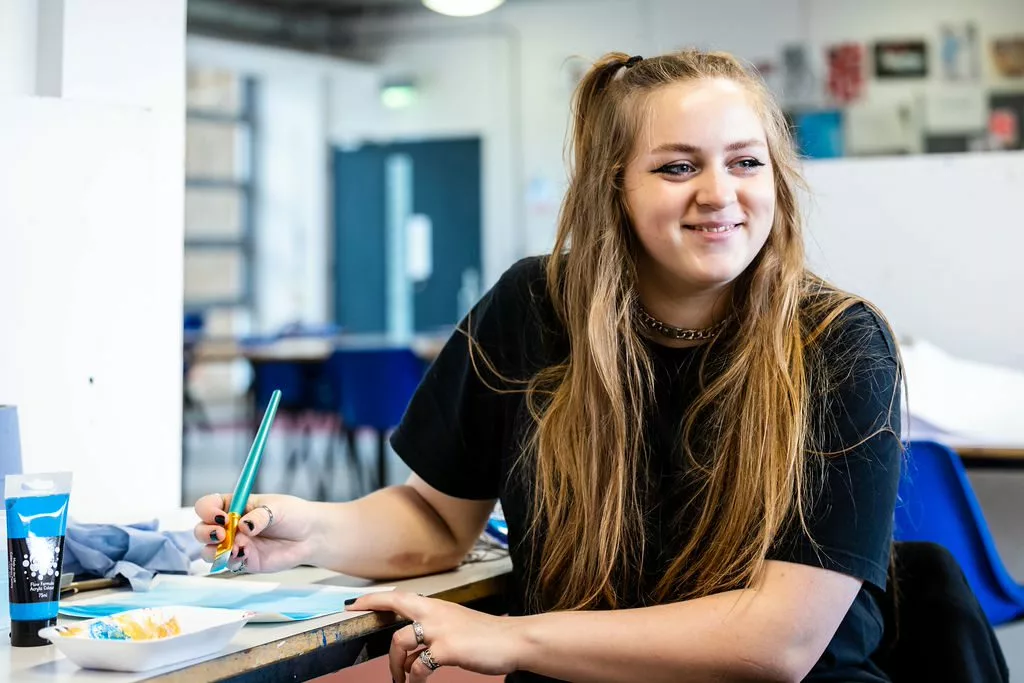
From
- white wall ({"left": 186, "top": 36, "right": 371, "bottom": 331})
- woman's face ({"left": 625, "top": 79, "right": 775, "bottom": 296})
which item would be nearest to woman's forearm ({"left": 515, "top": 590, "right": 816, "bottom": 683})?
woman's face ({"left": 625, "top": 79, "right": 775, "bottom": 296})

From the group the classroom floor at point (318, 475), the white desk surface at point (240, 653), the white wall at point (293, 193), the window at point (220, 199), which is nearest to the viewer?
the white desk surface at point (240, 653)

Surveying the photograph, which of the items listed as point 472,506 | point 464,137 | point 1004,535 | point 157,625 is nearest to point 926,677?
point 472,506

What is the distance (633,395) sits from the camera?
1487 millimetres

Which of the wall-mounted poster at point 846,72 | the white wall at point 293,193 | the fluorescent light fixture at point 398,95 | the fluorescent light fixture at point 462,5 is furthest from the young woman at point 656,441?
the white wall at point 293,193

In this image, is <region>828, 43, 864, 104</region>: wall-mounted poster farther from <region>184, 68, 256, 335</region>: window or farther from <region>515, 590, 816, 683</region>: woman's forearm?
<region>515, 590, 816, 683</region>: woman's forearm

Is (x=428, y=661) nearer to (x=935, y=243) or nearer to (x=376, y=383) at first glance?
(x=935, y=243)

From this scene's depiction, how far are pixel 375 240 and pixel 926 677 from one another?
8580 mm

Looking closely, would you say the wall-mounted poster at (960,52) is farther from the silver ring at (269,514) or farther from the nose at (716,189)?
the silver ring at (269,514)

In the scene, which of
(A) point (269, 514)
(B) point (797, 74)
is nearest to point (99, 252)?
(A) point (269, 514)

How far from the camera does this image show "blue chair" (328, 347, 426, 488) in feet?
18.3

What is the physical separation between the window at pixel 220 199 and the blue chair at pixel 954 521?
7750 millimetres

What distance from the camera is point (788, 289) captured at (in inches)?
57.9

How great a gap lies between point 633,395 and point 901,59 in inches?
283

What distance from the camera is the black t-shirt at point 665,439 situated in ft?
4.37
